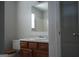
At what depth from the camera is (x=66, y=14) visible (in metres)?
1.86

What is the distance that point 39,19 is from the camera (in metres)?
2.66

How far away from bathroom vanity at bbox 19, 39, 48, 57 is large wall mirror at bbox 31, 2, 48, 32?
1.24 feet

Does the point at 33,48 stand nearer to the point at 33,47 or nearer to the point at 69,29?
the point at 33,47

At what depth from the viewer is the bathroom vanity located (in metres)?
2.27

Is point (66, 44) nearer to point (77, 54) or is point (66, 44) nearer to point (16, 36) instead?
point (77, 54)

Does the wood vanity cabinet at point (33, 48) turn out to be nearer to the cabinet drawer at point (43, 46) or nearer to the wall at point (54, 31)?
the cabinet drawer at point (43, 46)

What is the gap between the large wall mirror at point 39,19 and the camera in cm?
253

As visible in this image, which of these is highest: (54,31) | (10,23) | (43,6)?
(43,6)

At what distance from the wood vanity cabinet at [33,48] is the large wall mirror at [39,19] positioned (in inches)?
16.4

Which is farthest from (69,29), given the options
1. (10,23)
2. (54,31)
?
(10,23)

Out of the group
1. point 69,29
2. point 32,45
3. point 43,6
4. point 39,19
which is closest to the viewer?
point 69,29

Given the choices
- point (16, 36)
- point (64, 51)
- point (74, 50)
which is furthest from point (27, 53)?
point (74, 50)

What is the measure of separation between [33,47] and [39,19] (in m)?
0.70

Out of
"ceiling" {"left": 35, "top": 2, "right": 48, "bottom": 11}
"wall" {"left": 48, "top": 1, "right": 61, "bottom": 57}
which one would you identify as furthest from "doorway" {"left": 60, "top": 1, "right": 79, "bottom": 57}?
"ceiling" {"left": 35, "top": 2, "right": 48, "bottom": 11}
